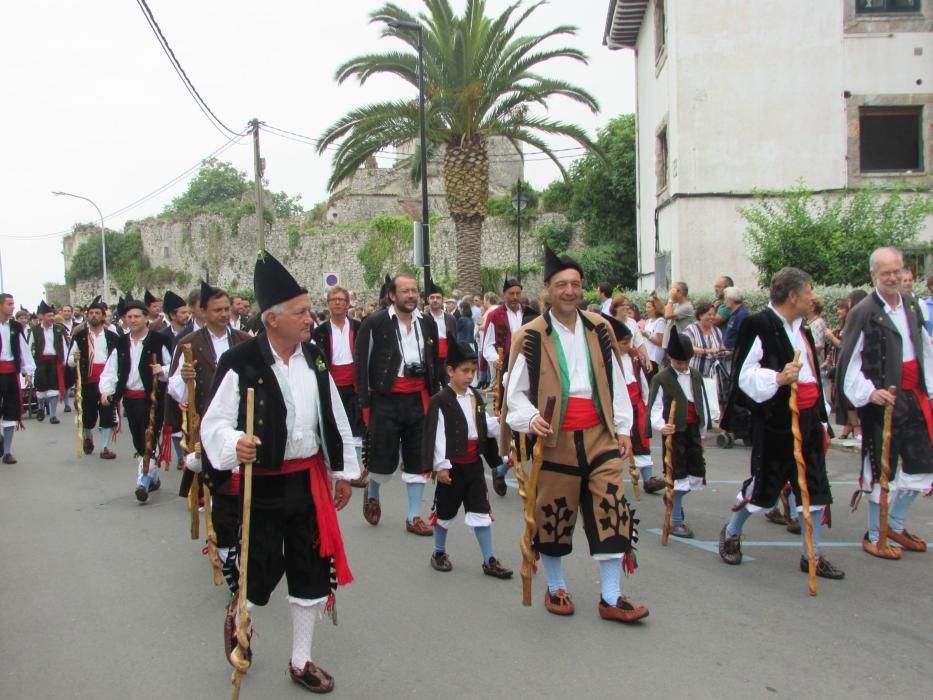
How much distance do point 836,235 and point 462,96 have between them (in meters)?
8.94

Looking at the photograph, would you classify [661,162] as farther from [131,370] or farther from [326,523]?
[326,523]

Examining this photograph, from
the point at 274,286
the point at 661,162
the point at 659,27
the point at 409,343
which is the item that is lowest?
the point at 409,343

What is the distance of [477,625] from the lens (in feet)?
16.5

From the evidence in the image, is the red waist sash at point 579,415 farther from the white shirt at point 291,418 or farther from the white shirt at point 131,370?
the white shirt at point 131,370

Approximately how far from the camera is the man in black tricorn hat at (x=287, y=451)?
161 inches

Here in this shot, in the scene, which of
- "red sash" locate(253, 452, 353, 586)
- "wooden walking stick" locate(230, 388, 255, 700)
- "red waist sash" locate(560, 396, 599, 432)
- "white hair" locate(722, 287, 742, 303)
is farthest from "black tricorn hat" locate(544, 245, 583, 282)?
"white hair" locate(722, 287, 742, 303)

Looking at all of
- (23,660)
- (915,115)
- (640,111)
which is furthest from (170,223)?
(23,660)

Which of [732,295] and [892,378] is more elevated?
[732,295]

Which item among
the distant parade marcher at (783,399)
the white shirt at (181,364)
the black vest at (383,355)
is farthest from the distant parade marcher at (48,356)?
the distant parade marcher at (783,399)

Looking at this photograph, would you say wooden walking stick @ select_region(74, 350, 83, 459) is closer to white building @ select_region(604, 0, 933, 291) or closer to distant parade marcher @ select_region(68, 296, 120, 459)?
distant parade marcher @ select_region(68, 296, 120, 459)

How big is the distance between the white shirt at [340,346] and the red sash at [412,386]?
1.96 metres

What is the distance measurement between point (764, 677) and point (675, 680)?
43 centimetres

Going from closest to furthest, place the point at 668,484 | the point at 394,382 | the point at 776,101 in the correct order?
the point at 668,484
the point at 394,382
the point at 776,101

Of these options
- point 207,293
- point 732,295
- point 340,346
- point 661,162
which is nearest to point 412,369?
point 207,293
